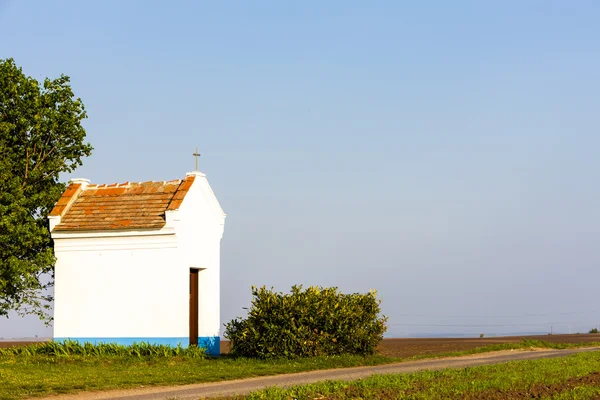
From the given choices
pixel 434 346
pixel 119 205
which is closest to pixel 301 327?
pixel 119 205

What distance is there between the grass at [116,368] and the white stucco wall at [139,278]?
1410 millimetres

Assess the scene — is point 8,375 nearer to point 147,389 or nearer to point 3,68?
point 147,389

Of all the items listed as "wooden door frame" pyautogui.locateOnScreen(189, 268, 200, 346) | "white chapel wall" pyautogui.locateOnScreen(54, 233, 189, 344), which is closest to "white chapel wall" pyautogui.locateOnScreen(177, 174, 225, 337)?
"wooden door frame" pyautogui.locateOnScreen(189, 268, 200, 346)

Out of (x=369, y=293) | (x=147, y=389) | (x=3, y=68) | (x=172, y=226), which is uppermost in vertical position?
(x=3, y=68)

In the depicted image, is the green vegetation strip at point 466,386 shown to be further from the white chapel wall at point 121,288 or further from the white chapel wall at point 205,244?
the white chapel wall at point 205,244

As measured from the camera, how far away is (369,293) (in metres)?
28.3

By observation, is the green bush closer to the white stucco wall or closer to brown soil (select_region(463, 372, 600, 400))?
the white stucco wall

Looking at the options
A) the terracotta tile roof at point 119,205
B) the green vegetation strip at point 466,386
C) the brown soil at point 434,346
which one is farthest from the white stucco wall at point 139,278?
the green vegetation strip at point 466,386

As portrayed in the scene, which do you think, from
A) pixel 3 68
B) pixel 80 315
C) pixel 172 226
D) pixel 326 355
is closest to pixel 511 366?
pixel 326 355

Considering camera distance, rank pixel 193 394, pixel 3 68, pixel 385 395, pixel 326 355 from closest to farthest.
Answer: pixel 385 395, pixel 193 394, pixel 326 355, pixel 3 68

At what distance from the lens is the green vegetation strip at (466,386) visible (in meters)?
15.3

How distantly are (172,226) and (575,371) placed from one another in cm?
1495

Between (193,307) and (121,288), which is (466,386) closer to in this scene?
(193,307)

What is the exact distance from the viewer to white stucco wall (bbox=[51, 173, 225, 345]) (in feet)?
92.9
